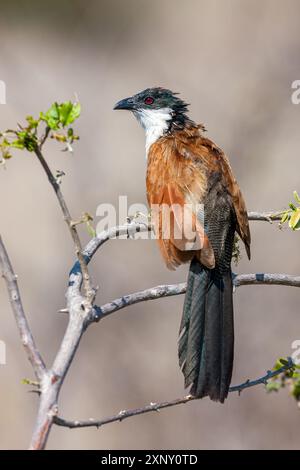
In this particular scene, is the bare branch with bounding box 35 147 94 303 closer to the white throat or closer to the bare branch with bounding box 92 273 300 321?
the bare branch with bounding box 92 273 300 321

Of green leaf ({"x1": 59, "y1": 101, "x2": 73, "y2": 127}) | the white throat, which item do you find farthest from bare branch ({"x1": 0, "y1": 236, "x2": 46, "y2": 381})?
the white throat

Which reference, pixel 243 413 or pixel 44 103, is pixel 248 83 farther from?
pixel 243 413

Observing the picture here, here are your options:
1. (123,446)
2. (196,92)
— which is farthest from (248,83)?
(123,446)

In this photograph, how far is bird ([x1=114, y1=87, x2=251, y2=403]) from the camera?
2.56 metres

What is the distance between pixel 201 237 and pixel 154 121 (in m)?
1.10

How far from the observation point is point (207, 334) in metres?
2.63

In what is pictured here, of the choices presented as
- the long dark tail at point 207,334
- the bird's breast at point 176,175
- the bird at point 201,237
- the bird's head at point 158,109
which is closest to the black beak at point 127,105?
the bird's head at point 158,109

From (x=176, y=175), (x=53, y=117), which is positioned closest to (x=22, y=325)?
(x=53, y=117)

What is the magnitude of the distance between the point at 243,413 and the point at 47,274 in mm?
1879

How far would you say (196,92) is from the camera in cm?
581

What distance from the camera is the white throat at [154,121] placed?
3576 mm

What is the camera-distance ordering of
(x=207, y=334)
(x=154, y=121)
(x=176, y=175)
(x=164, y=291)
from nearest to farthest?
1. (x=164, y=291)
2. (x=207, y=334)
3. (x=176, y=175)
4. (x=154, y=121)

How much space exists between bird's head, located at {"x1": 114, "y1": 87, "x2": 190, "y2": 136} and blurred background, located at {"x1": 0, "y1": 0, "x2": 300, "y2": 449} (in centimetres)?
159

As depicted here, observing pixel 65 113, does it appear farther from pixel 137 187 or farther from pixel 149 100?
pixel 137 187
